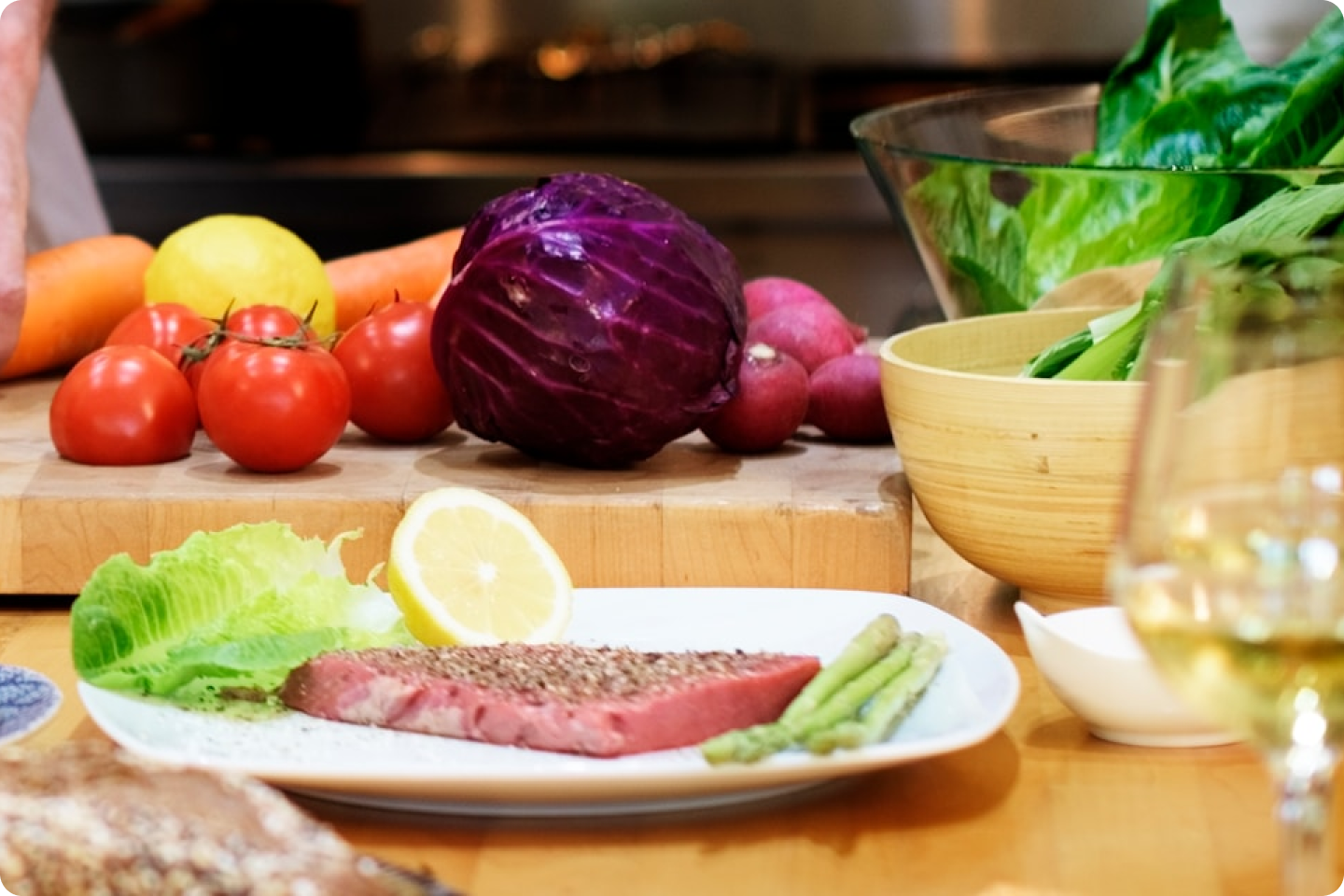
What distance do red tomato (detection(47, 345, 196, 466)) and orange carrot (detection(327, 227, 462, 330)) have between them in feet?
1.59

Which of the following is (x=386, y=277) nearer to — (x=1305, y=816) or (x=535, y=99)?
(x=1305, y=816)

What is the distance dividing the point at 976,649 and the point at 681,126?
114 inches

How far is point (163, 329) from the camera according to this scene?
1879mm

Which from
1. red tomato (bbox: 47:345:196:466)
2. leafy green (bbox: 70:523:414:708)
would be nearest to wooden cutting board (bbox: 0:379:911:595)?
red tomato (bbox: 47:345:196:466)

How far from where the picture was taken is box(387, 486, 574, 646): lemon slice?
1.28 metres

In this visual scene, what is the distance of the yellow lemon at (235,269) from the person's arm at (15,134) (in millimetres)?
160

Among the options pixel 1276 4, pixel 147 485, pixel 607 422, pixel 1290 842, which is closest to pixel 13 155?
pixel 147 485

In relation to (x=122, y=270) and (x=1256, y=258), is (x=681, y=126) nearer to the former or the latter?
(x=122, y=270)

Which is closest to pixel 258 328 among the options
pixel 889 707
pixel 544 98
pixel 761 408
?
pixel 761 408

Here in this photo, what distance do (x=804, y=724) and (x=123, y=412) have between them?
83cm

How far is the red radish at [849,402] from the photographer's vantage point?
1756 millimetres

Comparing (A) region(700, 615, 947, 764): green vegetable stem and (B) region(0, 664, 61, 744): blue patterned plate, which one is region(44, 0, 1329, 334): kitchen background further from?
(B) region(0, 664, 61, 744): blue patterned plate

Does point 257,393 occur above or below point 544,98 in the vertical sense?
above

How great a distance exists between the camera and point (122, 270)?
7.27 ft
